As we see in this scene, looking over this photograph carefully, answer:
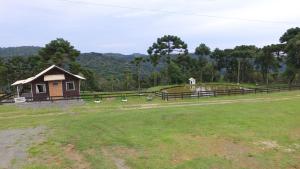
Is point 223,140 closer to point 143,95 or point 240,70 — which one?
point 143,95

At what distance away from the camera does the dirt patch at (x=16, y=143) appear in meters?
11.7

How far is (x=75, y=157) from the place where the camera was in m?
12.2

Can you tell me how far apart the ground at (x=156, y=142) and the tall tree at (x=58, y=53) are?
42.1m

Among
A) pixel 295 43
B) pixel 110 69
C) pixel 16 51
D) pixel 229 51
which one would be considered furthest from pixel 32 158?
pixel 16 51

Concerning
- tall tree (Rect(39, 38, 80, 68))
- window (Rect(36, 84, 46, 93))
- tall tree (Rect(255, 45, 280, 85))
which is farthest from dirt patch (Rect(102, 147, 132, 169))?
tall tree (Rect(255, 45, 280, 85))

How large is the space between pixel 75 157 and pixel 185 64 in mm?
73654

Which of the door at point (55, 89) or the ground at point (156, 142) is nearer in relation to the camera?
the ground at point (156, 142)

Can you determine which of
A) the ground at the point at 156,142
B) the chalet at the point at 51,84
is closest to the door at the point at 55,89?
the chalet at the point at 51,84

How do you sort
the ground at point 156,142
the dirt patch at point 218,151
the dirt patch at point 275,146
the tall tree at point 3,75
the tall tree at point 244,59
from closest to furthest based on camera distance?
the ground at point 156,142
the dirt patch at point 218,151
the dirt patch at point 275,146
the tall tree at point 3,75
the tall tree at point 244,59

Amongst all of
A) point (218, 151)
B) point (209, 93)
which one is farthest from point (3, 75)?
point (218, 151)

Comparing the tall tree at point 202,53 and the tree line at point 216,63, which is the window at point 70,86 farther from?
the tall tree at point 202,53

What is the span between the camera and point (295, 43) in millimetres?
60281

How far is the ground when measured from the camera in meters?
12.1

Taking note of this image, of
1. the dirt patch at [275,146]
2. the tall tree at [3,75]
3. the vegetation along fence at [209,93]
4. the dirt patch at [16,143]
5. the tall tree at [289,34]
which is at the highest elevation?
the tall tree at [289,34]
